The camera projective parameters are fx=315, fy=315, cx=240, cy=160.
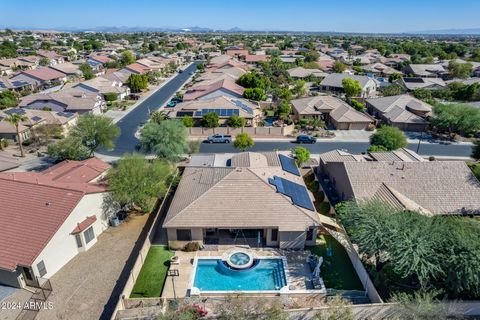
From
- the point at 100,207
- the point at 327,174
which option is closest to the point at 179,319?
the point at 100,207

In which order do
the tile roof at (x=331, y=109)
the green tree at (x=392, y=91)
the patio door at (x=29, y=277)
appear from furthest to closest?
the green tree at (x=392, y=91)
the tile roof at (x=331, y=109)
the patio door at (x=29, y=277)

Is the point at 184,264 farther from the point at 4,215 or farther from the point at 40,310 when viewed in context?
the point at 4,215

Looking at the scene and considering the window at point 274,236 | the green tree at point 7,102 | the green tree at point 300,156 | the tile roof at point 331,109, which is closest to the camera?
the window at point 274,236

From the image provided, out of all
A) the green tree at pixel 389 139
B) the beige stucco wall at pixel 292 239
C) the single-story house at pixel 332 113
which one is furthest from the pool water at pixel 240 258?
the single-story house at pixel 332 113

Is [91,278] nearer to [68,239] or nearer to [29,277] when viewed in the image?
[68,239]

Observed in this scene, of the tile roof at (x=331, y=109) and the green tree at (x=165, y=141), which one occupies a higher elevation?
the green tree at (x=165, y=141)

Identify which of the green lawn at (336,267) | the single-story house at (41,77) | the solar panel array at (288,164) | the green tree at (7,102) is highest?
the single-story house at (41,77)

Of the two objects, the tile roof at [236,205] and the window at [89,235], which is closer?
the tile roof at [236,205]

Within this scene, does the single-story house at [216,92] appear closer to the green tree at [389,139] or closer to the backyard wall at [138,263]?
the green tree at [389,139]
